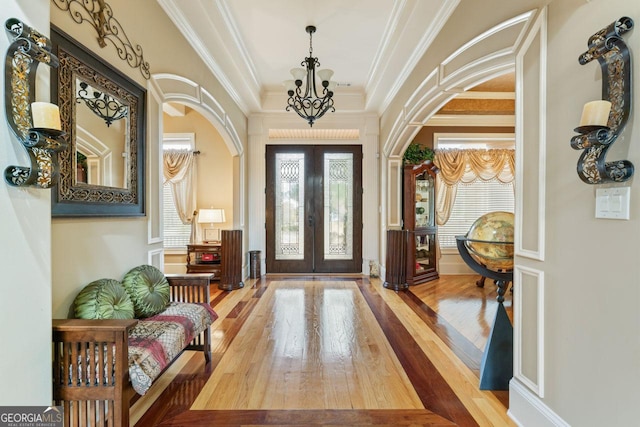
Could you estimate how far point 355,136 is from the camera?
616cm

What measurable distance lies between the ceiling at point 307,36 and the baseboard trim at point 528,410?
2.96m

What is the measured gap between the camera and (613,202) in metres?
1.28

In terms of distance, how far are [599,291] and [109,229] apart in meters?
2.80

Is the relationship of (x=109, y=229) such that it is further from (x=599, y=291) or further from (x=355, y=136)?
(x=355, y=136)

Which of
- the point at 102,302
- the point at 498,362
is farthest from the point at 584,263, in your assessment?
the point at 102,302

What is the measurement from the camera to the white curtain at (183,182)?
5.86 meters

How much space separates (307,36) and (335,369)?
3674 mm

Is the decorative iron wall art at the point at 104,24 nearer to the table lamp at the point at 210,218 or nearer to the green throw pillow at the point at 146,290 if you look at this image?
the green throw pillow at the point at 146,290

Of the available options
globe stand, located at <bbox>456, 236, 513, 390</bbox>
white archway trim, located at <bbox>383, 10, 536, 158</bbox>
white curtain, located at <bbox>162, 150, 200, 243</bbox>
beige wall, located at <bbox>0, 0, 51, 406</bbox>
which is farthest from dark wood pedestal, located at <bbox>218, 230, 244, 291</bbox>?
globe stand, located at <bbox>456, 236, 513, 390</bbox>

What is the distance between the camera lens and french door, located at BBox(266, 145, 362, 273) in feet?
20.0

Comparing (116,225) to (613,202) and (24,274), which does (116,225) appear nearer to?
(24,274)

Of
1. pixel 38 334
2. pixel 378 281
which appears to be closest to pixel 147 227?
pixel 38 334

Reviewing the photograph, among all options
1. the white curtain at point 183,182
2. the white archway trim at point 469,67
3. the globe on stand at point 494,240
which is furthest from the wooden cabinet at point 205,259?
the globe on stand at point 494,240

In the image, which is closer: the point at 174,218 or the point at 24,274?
the point at 24,274
